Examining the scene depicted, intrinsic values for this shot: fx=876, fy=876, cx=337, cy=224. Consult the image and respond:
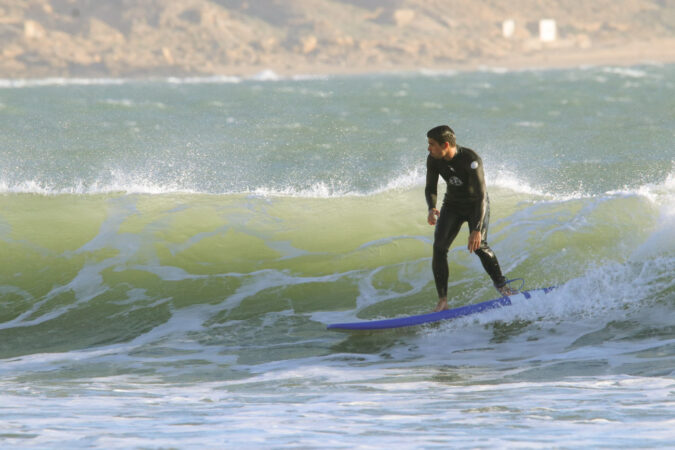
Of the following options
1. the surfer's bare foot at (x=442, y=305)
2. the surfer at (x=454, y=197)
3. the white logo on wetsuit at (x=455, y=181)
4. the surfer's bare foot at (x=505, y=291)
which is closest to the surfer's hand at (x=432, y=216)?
the surfer at (x=454, y=197)

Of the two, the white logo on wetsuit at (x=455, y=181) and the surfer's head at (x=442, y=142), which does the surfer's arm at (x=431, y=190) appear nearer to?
the white logo on wetsuit at (x=455, y=181)

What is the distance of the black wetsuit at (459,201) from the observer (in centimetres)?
637

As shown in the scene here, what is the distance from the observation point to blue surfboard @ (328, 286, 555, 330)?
22.7ft

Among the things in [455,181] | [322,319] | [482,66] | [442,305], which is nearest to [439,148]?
[455,181]

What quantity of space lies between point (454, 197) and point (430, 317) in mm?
1018

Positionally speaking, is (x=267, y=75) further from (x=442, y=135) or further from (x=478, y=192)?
(x=442, y=135)

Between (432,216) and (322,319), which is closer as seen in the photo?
(432,216)

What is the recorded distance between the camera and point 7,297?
8.79 meters

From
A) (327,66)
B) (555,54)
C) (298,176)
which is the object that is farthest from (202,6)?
(298,176)

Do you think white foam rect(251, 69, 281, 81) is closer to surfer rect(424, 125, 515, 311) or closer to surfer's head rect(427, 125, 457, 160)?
surfer rect(424, 125, 515, 311)

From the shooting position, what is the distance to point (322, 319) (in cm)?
784

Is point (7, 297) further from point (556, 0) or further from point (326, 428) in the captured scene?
point (556, 0)

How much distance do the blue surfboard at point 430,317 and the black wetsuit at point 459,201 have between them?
22 centimetres

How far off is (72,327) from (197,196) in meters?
4.48
